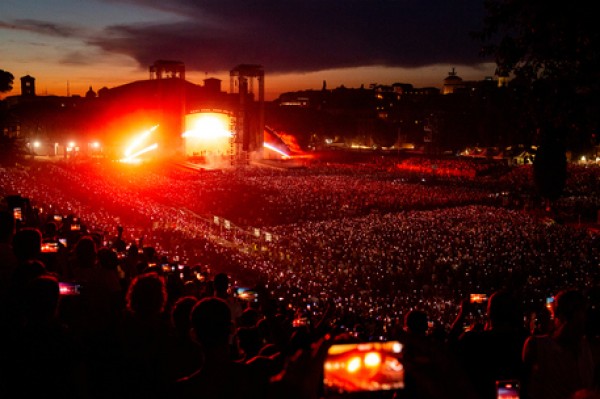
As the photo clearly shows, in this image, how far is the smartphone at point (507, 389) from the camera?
10.1 ft

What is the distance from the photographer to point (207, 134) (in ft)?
187

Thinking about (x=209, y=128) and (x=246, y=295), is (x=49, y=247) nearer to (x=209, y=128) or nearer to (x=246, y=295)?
(x=246, y=295)

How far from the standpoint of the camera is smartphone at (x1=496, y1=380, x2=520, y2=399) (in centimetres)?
307

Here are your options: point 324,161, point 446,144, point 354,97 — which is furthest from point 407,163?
point 354,97

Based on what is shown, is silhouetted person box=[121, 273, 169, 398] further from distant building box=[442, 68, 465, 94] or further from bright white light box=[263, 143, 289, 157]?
distant building box=[442, 68, 465, 94]

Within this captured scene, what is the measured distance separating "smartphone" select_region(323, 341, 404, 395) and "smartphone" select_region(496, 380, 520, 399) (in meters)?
0.95

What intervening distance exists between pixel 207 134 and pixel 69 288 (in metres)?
52.9

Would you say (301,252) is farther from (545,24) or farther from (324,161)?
(324,161)

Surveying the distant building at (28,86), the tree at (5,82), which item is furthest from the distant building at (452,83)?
the tree at (5,82)

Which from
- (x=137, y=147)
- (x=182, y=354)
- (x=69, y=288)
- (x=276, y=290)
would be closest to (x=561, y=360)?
(x=182, y=354)

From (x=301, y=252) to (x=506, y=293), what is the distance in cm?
1195

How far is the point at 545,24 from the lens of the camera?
558cm

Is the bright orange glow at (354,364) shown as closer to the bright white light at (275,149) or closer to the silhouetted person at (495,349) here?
the silhouetted person at (495,349)

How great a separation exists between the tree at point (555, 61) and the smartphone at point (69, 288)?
4.22 m
